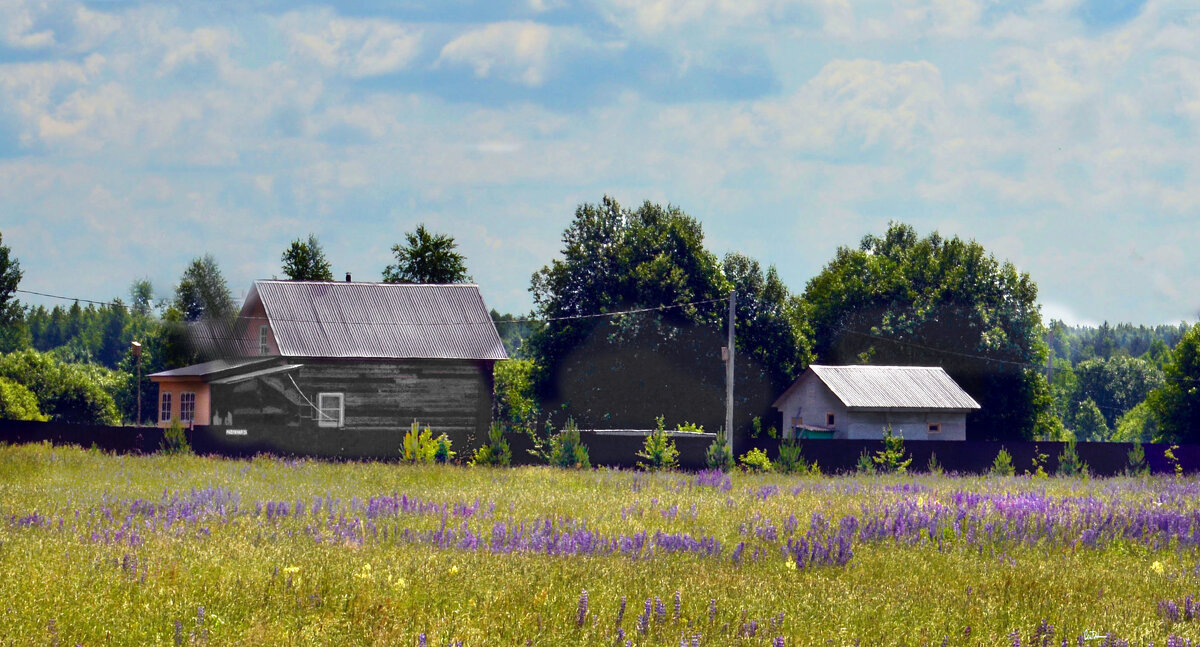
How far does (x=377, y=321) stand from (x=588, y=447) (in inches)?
575

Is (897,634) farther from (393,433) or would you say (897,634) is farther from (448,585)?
(393,433)

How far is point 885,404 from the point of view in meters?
46.1

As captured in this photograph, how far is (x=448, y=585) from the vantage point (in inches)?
351

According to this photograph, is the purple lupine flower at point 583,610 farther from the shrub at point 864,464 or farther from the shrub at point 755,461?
the shrub at point 755,461

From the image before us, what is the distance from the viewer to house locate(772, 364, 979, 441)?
46469mm

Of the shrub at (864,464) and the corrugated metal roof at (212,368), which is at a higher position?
the corrugated metal roof at (212,368)

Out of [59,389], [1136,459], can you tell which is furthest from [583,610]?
[59,389]

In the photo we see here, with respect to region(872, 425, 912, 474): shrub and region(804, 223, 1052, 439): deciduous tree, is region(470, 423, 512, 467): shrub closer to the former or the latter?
region(872, 425, 912, 474): shrub

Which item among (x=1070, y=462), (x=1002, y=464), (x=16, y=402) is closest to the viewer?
(x=1002, y=464)

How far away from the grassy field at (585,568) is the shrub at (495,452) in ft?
43.8

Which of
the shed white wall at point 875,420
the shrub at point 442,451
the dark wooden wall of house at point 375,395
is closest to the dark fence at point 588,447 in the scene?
the shrub at point 442,451

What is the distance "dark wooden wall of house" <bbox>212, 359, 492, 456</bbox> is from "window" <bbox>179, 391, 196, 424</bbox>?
3.04 meters

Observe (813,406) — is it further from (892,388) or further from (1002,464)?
(1002,464)

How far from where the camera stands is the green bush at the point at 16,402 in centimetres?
6938
